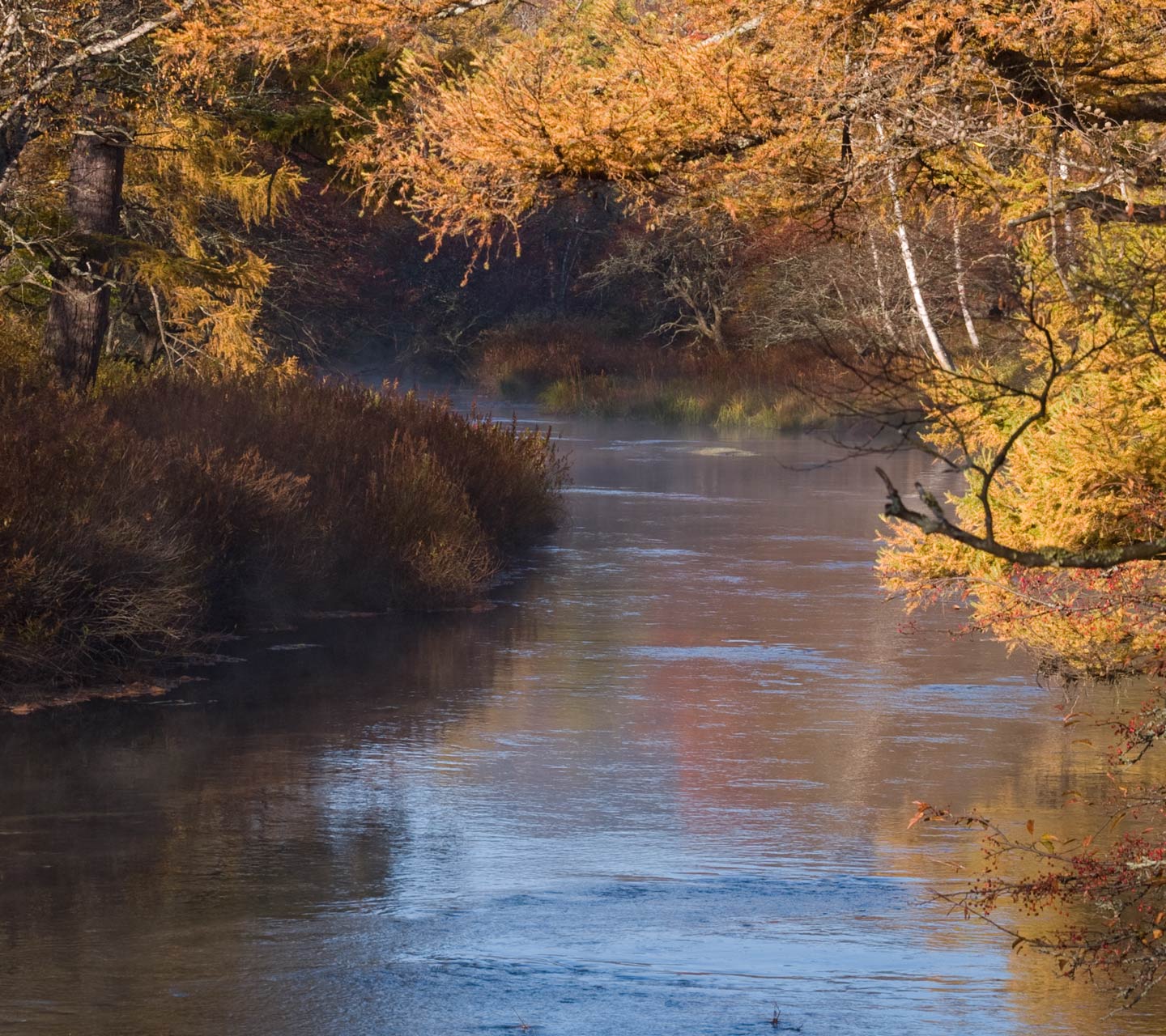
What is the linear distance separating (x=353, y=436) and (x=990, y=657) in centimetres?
718

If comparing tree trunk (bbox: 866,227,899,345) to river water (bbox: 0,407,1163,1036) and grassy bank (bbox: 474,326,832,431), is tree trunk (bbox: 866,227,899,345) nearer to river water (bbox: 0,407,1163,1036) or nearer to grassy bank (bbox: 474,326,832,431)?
river water (bbox: 0,407,1163,1036)

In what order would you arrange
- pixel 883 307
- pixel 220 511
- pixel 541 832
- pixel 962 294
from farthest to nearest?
pixel 220 511 → pixel 883 307 → pixel 962 294 → pixel 541 832

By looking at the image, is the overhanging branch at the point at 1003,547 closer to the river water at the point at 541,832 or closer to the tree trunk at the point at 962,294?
the tree trunk at the point at 962,294

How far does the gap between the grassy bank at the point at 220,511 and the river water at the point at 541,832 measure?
25.5 inches

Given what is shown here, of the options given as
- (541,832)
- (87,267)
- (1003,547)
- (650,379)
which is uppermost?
(87,267)

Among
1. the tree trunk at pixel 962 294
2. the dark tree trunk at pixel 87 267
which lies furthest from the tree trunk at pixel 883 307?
the dark tree trunk at pixel 87 267

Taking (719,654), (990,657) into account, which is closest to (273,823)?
(719,654)

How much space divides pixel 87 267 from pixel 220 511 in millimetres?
6885

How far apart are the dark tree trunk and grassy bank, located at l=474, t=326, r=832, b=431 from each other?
19911 millimetres

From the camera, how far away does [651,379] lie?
49.9 metres

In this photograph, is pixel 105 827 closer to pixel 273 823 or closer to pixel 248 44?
pixel 273 823

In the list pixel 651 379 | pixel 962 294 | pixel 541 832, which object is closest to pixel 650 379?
pixel 651 379

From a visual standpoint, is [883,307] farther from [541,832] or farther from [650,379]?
[650,379]

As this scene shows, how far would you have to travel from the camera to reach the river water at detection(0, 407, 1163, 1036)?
6988 mm
